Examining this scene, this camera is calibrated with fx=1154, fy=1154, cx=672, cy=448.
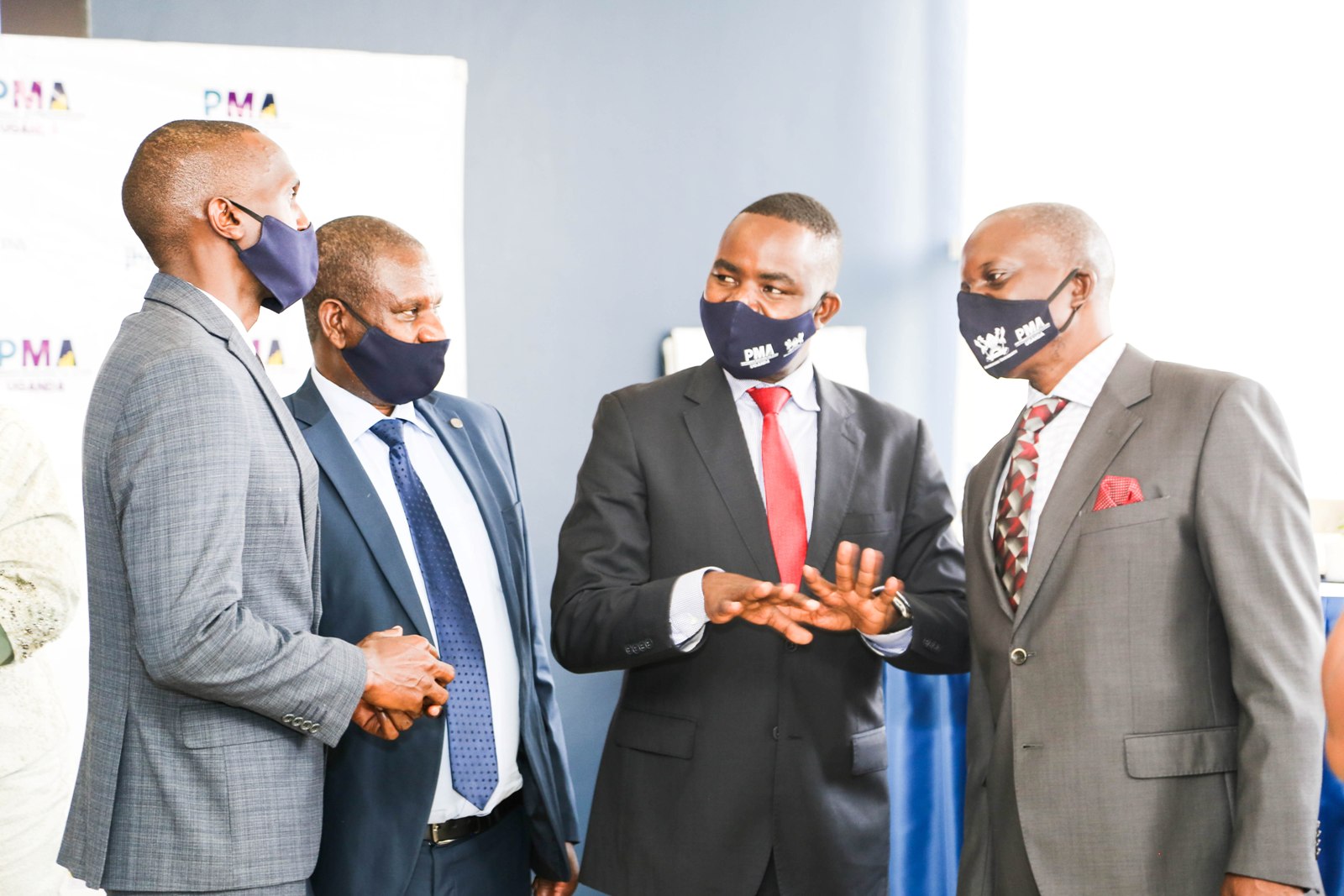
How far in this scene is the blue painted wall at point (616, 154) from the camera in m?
4.12

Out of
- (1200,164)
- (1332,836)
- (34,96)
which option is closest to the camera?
(1332,836)

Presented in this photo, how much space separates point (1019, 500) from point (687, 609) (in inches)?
26.2

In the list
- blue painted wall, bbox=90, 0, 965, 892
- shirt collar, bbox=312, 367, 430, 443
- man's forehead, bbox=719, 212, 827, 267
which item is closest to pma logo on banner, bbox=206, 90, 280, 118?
blue painted wall, bbox=90, 0, 965, 892

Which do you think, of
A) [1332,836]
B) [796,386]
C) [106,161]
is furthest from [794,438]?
[106,161]

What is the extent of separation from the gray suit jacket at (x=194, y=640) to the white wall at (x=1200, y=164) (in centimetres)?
356

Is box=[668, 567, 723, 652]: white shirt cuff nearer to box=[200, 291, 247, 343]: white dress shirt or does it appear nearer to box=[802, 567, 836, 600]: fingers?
box=[802, 567, 836, 600]: fingers

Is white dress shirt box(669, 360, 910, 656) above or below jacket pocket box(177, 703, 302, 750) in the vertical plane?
above

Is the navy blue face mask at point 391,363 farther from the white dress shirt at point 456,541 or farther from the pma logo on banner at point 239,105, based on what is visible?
the pma logo on banner at point 239,105

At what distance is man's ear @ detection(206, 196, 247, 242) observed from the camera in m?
1.93

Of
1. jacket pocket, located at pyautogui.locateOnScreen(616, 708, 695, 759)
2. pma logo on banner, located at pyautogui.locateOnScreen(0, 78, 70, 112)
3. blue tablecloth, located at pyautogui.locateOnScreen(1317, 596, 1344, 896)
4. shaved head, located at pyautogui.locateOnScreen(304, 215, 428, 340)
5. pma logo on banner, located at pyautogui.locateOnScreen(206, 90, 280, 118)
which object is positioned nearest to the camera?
jacket pocket, located at pyautogui.locateOnScreen(616, 708, 695, 759)

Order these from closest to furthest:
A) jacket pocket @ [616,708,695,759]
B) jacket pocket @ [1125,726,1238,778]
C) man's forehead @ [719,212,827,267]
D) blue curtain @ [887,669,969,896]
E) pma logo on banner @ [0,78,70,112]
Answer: jacket pocket @ [1125,726,1238,778] < jacket pocket @ [616,708,695,759] < man's forehead @ [719,212,827,267] < blue curtain @ [887,669,969,896] < pma logo on banner @ [0,78,70,112]

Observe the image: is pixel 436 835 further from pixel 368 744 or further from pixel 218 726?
pixel 218 726

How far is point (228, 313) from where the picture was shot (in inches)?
76.0

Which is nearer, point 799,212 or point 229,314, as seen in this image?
point 229,314
